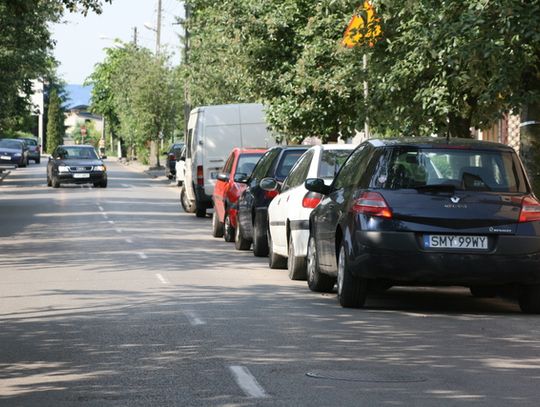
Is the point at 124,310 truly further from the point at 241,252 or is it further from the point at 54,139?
the point at 54,139

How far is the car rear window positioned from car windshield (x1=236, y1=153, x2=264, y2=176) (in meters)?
4.34

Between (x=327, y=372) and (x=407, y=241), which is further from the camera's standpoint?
(x=407, y=241)

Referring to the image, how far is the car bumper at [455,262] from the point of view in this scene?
522 inches

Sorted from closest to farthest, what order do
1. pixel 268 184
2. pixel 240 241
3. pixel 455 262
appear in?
1. pixel 455 262
2. pixel 268 184
3. pixel 240 241

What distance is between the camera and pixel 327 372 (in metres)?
9.69

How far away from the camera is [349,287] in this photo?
1396cm

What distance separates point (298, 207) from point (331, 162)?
0.96m

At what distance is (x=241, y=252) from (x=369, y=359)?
12.7 meters

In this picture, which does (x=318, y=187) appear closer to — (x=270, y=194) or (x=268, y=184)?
(x=268, y=184)

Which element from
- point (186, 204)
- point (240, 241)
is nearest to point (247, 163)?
point (240, 241)

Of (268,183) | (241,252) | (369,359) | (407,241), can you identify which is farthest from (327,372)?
(241,252)

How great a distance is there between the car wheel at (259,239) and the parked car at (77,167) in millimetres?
30566

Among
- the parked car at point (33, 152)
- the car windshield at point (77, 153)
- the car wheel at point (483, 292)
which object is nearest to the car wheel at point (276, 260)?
the car wheel at point (483, 292)

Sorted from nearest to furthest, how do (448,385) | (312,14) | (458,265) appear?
(448,385)
(458,265)
(312,14)
